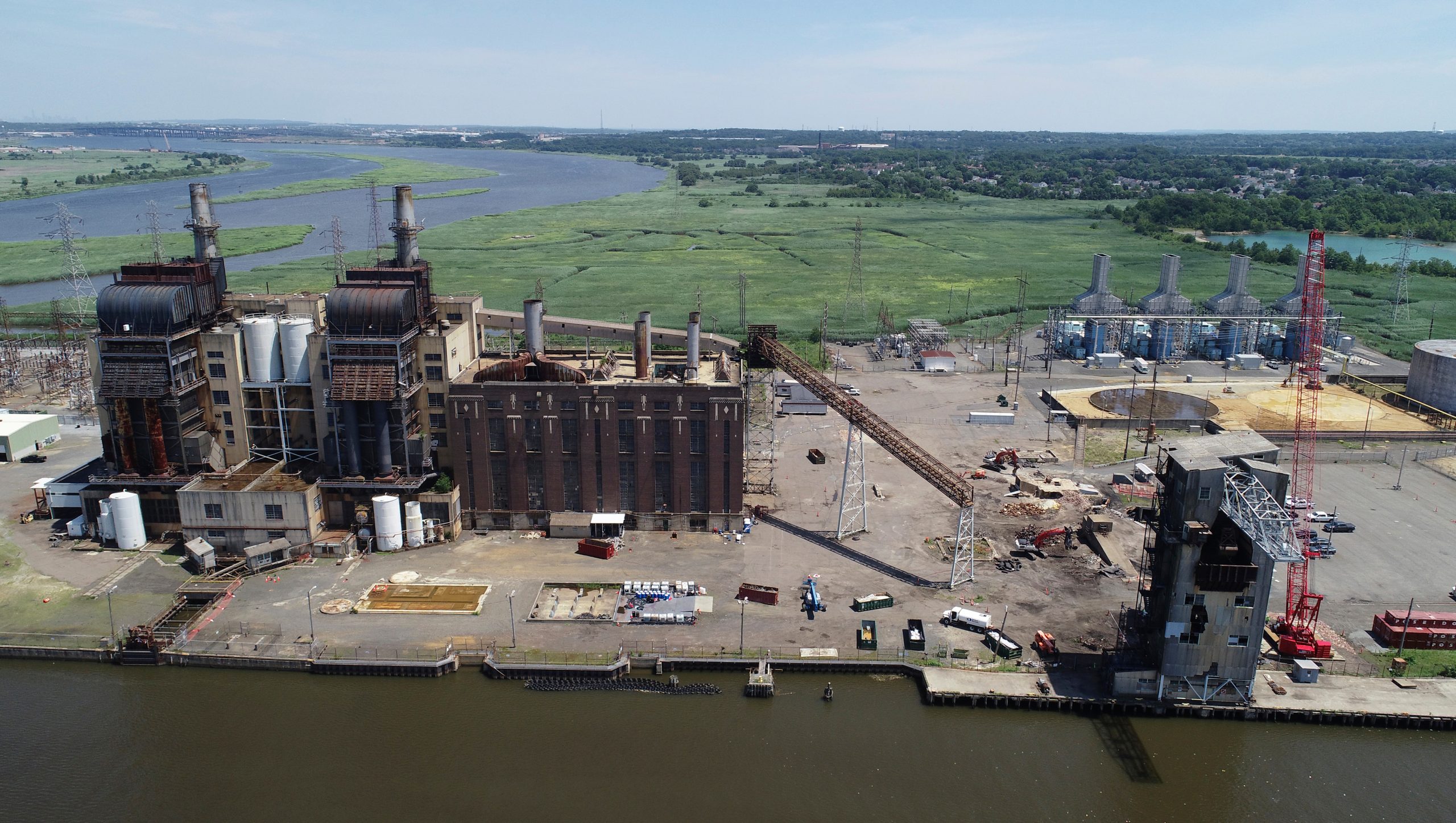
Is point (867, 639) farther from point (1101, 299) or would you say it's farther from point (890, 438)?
point (1101, 299)

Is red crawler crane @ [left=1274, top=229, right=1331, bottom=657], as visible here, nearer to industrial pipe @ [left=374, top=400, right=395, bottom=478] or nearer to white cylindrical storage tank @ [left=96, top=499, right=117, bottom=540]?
industrial pipe @ [left=374, top=400, right=395, bottom=478]

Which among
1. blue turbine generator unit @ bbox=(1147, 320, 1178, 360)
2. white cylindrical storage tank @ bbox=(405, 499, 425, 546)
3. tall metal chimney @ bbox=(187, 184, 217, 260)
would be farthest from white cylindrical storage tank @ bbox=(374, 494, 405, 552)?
blue turbine generator unit @ bbox=(1147, 320, 1178, 360)

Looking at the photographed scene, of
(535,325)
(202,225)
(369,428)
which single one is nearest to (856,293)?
(535,325)

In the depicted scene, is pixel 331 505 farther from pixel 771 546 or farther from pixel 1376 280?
pixel 1376 280

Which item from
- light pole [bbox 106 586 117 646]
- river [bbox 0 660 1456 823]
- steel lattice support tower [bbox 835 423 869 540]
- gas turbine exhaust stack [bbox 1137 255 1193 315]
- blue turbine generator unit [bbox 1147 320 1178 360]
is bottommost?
river [bbox 0 660 1456 823]

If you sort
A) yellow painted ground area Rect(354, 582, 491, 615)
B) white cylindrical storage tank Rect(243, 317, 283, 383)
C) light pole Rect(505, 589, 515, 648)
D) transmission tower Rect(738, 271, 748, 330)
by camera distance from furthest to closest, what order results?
transmission tower Rect(738, 271, 748, 330)
white cylindrical storage tank Rect(243, 317, 283, 383)
yellow painted ground area Rect(354, 582, 491, 615)
light pole Rect(505, 589, 515, 648)

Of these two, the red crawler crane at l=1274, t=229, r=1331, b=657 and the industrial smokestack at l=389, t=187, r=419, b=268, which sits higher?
the industrial smokestack at l=389, t=187, r=419, b=268

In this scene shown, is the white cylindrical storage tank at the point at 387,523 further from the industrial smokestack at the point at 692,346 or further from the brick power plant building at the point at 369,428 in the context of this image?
the industrial smokestack at the point at 692,346
